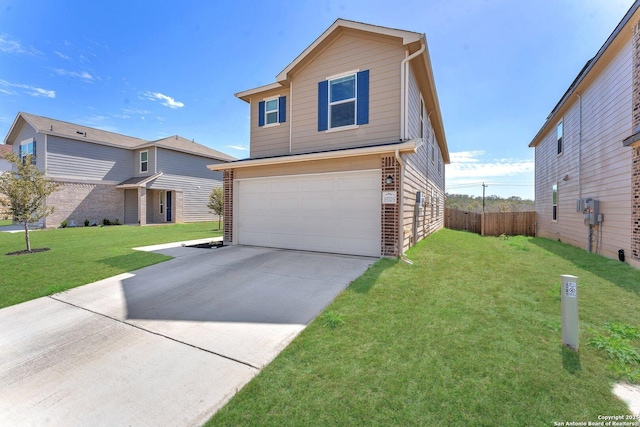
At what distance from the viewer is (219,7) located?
Answer: 9.45 metres

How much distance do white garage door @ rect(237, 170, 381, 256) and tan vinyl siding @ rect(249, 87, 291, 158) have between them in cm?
133

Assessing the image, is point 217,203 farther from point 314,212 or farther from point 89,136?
point 89,136

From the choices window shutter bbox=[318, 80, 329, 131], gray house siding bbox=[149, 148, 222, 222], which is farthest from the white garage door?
gray house siding bbox=[149, 148, 222, 222]

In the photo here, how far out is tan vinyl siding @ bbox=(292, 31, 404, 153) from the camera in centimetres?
764

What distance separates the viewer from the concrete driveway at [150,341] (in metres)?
2.26

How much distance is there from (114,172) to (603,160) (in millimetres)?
26078

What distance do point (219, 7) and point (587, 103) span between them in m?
13.3

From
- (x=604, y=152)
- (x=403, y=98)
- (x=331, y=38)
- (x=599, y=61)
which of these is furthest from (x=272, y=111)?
(x=604, y=152)

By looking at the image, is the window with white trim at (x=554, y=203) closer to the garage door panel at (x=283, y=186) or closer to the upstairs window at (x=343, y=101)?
the upstairs window at (x=343, y=101)

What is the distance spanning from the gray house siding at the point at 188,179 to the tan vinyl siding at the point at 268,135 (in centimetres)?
1281

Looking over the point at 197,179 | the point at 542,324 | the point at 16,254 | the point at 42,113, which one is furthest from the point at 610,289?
the point at 42,113

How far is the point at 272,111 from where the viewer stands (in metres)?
9.91

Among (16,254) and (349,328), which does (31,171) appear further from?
(349,328)

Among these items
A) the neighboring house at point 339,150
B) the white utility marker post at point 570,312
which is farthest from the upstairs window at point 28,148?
the white utility marker post at point 570,312
